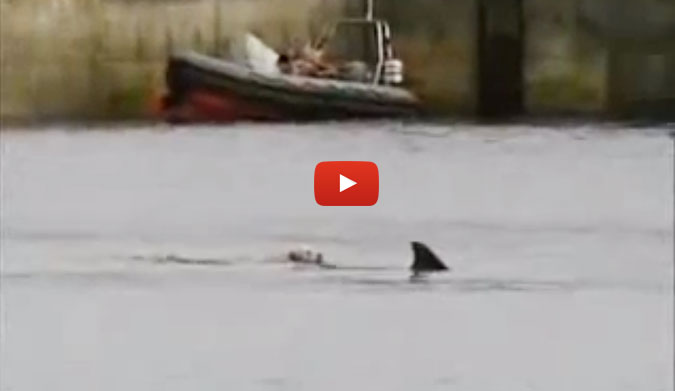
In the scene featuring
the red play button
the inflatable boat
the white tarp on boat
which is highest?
the white tarp on boat

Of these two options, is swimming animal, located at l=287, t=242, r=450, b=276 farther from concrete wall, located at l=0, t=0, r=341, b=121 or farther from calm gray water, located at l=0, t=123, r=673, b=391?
concrete wall, located at l=0, t=0, r=341, b=121

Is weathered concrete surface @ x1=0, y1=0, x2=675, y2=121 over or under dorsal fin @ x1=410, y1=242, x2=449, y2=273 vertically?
over

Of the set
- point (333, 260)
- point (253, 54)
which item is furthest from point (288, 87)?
point (333, 260)

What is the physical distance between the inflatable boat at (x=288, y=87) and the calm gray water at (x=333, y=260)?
15 mm

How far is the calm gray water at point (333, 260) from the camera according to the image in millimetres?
698

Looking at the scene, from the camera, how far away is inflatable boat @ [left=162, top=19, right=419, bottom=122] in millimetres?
686

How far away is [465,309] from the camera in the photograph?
709 millimetres

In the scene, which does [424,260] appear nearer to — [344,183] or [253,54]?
[344,183]

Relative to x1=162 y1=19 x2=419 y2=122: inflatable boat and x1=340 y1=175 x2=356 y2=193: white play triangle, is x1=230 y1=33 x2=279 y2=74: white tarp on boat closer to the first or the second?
x1=162 y1=19 x2=419 y2=122: inflatable boat

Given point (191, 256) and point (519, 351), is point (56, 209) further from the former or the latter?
point (519, 351)

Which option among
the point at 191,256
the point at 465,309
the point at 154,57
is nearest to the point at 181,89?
the point at 154,57

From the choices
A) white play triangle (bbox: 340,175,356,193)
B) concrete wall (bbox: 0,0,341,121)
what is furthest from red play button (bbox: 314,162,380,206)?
concrete wall (bbox: 0,0,341,121)

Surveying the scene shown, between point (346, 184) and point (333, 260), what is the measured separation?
68 mm

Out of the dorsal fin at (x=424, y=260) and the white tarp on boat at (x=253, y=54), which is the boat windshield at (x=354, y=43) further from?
the dorsal fin at (x=424, y=260)
